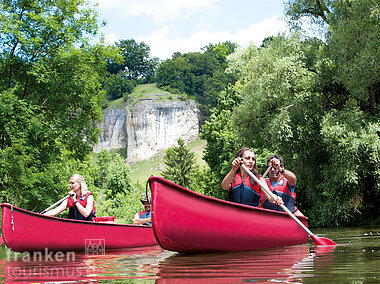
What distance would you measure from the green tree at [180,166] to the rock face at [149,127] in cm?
4343

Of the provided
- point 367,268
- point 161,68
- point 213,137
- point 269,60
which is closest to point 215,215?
point 367,268

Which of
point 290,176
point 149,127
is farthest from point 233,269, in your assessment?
point 149,127

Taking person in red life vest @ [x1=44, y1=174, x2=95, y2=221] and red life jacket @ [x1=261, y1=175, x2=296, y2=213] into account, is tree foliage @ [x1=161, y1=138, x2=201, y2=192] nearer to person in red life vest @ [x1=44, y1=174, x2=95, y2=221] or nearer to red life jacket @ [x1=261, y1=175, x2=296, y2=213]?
person in red life vest @ [x1=44, y1=174, x2=95, y2=221]

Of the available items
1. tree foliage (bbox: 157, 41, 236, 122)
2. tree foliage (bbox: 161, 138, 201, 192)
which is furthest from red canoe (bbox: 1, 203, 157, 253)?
tree foliage (bbox: 157, 41, 236, 122)

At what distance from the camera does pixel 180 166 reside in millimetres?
63750

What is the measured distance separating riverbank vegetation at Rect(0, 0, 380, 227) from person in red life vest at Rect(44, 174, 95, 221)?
24.0 feet

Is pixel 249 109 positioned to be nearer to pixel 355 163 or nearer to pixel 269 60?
pixel 269 60

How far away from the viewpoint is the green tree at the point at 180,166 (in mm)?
62469

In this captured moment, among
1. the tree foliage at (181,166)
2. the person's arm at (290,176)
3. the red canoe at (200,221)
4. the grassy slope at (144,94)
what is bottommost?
the red canoe at (200,221)

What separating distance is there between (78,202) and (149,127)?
100713 millimetres

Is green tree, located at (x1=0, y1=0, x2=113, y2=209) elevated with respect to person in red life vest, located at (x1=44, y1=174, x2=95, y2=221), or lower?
elevated

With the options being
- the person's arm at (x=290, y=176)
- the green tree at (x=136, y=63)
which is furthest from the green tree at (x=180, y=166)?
the green tree at (x=136, y=63)

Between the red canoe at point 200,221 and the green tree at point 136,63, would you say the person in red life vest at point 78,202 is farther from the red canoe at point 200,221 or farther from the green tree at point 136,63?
the green tree at point 136,63

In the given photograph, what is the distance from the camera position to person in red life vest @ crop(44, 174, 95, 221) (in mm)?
7285
